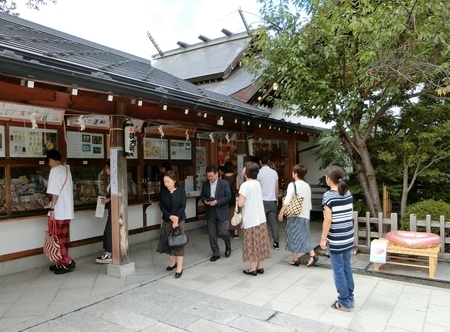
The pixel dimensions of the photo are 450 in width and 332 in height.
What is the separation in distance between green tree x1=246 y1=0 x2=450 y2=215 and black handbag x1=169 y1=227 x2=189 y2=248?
12.5ft

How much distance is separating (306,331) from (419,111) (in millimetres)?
6147

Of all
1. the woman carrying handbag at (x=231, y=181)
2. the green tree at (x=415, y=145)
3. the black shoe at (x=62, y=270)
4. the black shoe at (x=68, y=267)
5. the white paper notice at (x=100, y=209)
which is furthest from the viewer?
the woman carrying handbag at (x=231, y=181)

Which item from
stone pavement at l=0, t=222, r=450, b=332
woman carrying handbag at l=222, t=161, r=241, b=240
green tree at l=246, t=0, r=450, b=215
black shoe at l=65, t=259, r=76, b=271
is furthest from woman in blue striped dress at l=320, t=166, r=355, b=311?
black shoe at l=65, t=259, r=76, b=271

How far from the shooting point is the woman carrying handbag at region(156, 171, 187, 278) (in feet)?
17.0

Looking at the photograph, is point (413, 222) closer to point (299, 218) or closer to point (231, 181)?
point (299, 218)

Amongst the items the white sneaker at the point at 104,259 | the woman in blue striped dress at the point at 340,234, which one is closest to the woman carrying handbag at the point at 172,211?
the white sneaker at the point at 104,259

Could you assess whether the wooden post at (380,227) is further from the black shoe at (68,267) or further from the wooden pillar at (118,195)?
the black shoe at (68,267)

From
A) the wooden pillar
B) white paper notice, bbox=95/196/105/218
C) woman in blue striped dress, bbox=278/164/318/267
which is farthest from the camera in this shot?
white paper notice, bbox=95/196/105/218

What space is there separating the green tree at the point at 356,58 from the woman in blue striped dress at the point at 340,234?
2.98 m

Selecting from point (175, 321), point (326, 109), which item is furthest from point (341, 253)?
point (326, 109)

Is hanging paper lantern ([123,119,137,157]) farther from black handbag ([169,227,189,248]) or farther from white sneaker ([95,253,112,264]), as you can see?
white sneaker ([95,253,112,264])

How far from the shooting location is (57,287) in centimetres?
484

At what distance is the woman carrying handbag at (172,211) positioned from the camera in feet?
17.0

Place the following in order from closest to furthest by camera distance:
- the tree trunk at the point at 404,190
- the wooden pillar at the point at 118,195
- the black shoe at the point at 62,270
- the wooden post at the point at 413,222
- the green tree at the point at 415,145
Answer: the wooden pillar at the point at 118,195 → the black shoe at the point at 62,270 → the wooden post at the point at 413,222 → the green tree at the point at 415,145 → the tree trunk at the point at 404,190
